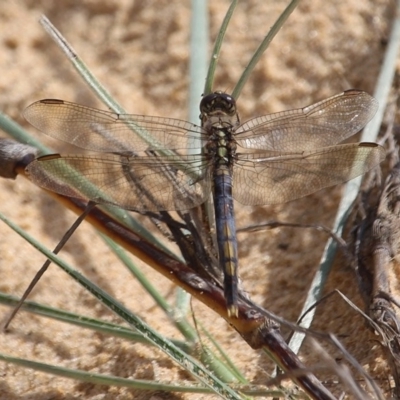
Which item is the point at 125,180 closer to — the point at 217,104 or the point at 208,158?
the point at 208,158

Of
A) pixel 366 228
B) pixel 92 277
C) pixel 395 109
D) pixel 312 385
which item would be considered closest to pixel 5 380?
pixel 92 277

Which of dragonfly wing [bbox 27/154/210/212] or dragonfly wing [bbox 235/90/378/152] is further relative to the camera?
dragonfly wing [bbox 235/90/378/152]

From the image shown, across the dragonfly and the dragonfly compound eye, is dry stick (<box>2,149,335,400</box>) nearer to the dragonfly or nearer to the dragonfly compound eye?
the dragonfly

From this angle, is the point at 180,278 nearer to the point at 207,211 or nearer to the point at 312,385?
the point at 207,211

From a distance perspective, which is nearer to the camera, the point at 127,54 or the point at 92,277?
the point at 92,277

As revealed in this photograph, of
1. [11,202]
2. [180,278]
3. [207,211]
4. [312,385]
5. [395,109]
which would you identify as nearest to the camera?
[312,385]

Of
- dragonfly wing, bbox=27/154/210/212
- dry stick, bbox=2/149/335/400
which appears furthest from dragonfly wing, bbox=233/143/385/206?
dry stick, bbox=2/149/335/400

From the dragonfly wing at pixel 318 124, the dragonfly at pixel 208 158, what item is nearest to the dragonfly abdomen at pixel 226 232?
the dragonfly at pixel 208 158

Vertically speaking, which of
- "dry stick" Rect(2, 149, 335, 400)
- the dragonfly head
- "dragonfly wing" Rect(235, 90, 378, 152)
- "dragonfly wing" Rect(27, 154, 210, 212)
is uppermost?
the dragonfly head

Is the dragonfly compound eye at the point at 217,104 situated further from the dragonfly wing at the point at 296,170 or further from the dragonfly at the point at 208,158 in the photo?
the dragonfly wing at the point at 296,170
